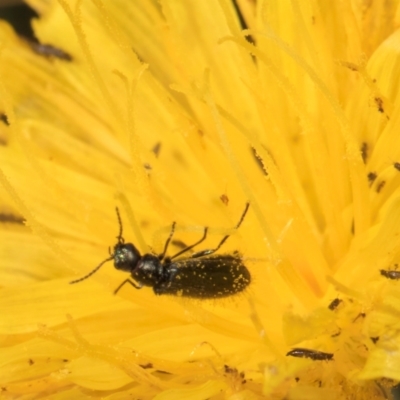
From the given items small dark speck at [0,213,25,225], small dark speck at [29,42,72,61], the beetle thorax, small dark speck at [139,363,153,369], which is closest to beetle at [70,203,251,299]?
the beetle thorax

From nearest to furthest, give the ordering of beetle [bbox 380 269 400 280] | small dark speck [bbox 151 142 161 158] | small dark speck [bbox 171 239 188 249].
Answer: beetle [bbox 380 269 400 280] → small dark speck [bbox 171 239 188 249] → small dark speck [bbox 151 142 161 158]

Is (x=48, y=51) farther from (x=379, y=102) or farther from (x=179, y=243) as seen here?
(x=379, y=102)

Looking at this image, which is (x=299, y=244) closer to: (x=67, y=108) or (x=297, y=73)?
(x=297, y=73)

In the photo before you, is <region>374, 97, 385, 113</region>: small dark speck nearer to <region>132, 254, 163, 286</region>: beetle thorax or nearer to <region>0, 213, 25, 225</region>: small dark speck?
<region>132, 254, 163, 286</region>: beetle thorax

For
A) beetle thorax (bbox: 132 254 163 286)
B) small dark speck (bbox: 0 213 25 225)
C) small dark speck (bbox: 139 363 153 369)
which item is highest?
beetle thorax (bbox: 132 254 163 286)

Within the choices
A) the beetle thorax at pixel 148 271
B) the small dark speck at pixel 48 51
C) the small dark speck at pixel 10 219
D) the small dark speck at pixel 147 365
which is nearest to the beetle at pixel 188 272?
the beetle thorax at pixel 148 271

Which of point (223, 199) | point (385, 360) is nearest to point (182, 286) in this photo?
point (223, 199)

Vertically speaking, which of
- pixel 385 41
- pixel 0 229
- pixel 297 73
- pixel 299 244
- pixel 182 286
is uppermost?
pixel 385 41

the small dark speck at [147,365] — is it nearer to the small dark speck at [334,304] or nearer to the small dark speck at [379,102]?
the small dark speck at [334,304]
